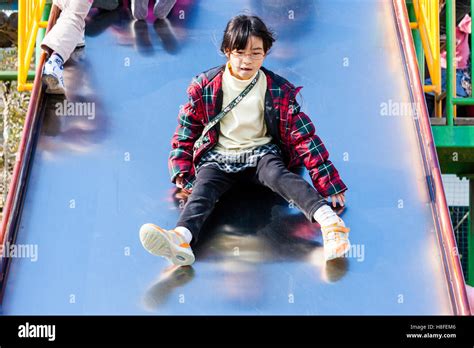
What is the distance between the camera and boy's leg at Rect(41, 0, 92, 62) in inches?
165

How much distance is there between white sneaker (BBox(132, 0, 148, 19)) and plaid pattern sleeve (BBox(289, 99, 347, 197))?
1463mm

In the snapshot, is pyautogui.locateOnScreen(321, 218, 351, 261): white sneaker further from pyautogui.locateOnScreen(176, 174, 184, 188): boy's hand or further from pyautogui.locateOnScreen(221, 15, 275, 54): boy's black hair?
pyautogui.locateOnScreen(221, 15, 275, 54): boy's black hair

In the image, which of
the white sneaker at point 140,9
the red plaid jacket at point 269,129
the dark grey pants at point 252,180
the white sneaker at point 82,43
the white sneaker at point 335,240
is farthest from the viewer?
the white sneaker at point 140,9

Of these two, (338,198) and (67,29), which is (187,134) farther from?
(67,29)

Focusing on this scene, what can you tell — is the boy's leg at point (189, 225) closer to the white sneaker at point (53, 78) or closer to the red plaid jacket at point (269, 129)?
the red plaid jacket at point (269, 129)

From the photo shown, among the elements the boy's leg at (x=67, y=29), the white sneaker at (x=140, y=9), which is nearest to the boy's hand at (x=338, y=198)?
the boy's leg at (x=67, y=29)

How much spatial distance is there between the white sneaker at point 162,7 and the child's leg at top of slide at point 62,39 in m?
0.38

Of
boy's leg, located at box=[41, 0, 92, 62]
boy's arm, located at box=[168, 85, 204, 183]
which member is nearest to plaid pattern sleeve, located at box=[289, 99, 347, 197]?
boy's arm, located at box=[168, 85, 204, 183]

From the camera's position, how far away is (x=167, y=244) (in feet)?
9.90

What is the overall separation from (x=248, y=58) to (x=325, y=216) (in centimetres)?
77

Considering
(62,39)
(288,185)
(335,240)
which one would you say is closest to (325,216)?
Result: (335,240)

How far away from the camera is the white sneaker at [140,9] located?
458cm

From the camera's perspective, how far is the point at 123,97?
13.3 ft

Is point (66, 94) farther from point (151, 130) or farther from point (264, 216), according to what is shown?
point (264, 216)
